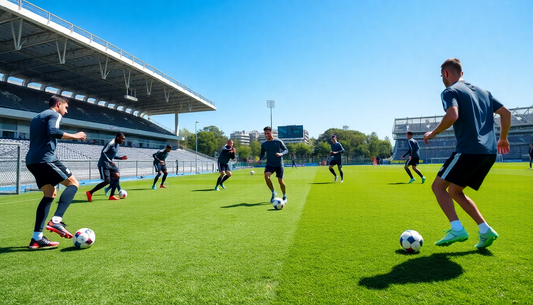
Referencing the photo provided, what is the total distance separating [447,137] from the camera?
73.6m

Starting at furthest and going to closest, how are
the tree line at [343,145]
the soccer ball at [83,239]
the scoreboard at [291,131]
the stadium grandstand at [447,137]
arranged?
the tree line at [343,145] < the scoreboard at [291,131] < the stadium grandstand at [447,137] < the soccer ball at [83,239]

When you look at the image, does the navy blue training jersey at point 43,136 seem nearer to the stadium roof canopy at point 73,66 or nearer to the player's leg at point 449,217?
the player's leg at point 449,217

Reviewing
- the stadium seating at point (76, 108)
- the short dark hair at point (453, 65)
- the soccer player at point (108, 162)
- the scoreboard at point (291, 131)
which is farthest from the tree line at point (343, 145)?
the short dark hair at point (453, 65)

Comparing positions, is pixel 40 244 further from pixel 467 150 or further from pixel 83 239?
pixel 467 150

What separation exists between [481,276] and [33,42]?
34366 mm

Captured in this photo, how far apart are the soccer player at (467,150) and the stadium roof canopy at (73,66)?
2774 cm

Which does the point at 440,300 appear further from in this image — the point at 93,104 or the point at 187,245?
the point at 93,104

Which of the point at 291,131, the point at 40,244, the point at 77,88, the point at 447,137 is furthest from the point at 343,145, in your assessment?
the point at 40,244

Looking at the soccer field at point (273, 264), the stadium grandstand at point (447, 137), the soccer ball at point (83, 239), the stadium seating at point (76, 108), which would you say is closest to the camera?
A: the soccer field at point (273, 264)

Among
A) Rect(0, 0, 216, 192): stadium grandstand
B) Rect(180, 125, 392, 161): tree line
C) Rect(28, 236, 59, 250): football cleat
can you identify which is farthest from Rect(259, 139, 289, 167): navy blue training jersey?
Rect(180, 125, 392, 161): tree line

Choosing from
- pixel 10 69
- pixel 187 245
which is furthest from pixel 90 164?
pixel 10 69

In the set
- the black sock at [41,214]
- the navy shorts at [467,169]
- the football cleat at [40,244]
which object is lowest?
the football cleat at [40,244]

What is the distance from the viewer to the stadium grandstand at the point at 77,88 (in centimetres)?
2339

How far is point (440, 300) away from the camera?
7.11ft
